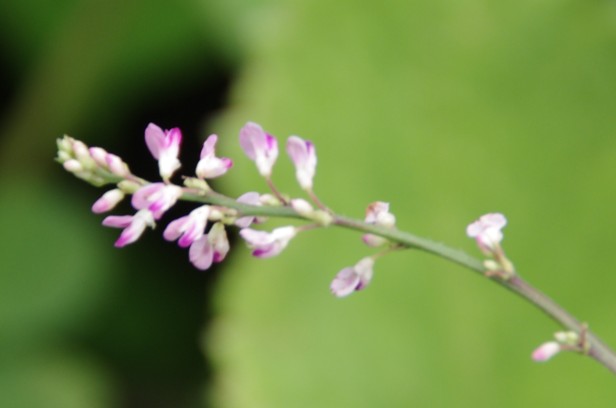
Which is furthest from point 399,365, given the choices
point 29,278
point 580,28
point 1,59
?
point 1,59

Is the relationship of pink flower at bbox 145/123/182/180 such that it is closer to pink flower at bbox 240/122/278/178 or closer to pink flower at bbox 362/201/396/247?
pink flower at bbox 240/122/278/178

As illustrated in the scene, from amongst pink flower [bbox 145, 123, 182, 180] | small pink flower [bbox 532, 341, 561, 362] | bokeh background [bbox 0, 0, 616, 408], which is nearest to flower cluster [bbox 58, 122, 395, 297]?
pink flower [bbox 145, 123, 182, 180]

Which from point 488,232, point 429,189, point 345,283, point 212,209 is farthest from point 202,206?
point 429,189

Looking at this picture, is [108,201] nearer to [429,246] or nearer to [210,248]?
[210,248]

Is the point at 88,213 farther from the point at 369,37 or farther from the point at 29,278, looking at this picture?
the point at 369,37

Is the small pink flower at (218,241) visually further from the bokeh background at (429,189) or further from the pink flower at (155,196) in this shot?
the bokeh background at (429,189)

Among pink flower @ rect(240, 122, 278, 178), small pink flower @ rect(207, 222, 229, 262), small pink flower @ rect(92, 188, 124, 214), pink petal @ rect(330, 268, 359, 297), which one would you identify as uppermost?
pink flower @ rect(240, 122, 278, 178)
